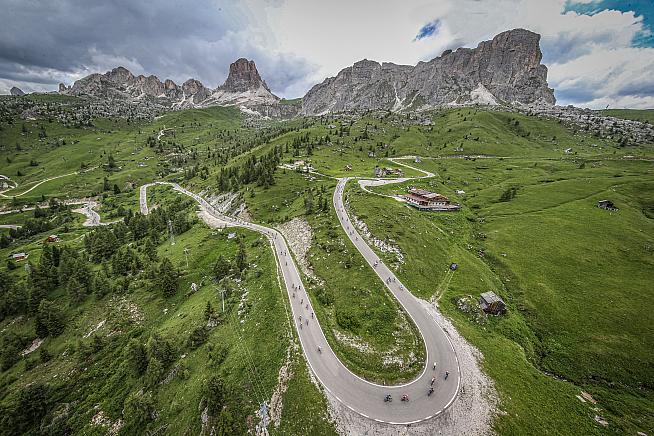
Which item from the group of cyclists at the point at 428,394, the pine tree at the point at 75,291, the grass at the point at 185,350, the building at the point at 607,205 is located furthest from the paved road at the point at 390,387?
the building at the point at 607,205

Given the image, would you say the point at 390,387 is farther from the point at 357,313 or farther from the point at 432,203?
the point at 432,203

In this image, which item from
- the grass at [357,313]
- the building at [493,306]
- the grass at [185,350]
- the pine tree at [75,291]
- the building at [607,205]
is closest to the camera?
the grass at [185,350]

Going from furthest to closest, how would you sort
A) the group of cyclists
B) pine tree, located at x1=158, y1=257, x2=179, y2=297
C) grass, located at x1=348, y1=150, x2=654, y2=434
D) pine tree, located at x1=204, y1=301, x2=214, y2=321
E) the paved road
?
pine tree, located at x1=158, y1=257, x2=179, y2=297 → pine tree, located at x1=204, y1=301, x2=214, y2=321 → grass, located at x1=348, y1=150, x2=654, y2=434 → the group of cyclists → the paved road

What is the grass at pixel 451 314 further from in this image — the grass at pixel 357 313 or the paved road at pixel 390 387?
the paved road at pixel 390 387

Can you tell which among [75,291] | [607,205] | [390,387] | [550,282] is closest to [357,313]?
[390,387]

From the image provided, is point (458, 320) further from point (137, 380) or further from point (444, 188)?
point (444, 188)

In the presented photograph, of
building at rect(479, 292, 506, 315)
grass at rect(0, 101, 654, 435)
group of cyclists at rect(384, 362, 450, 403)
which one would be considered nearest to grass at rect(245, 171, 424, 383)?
grass at rect(0, 101, 654, 435)

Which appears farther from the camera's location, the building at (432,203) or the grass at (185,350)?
the building at (432,203)

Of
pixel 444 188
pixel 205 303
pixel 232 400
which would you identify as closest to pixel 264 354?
A: pixel 232 400

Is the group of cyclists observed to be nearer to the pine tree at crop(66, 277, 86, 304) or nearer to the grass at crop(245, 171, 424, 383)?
the grass at crop(245, 171, 424, 383)
